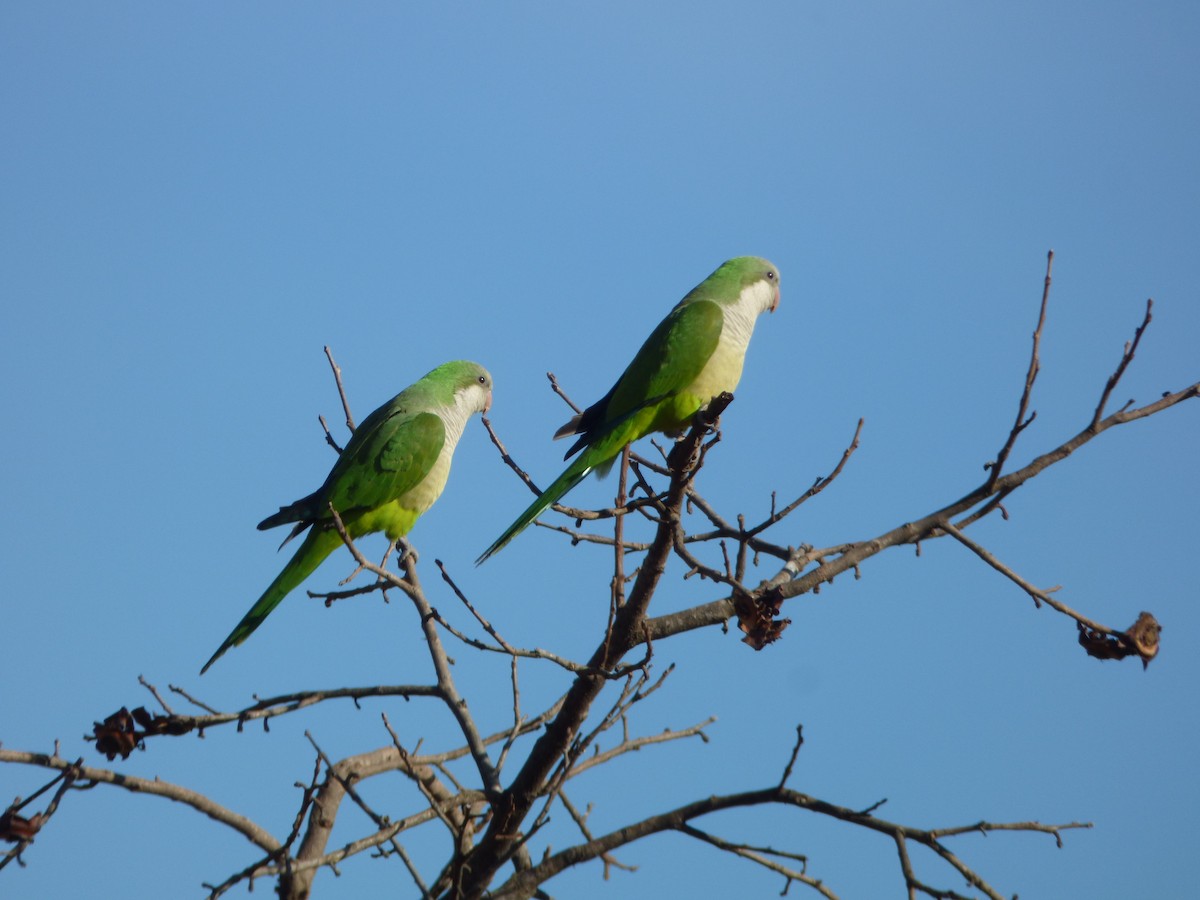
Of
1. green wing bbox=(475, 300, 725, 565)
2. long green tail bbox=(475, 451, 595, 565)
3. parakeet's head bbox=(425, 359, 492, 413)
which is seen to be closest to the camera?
long green tail bbox=(475, 451, 595, 565)

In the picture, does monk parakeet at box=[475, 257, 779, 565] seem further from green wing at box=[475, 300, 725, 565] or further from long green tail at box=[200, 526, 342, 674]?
long green tail at box=[200, 526, 342, 674]

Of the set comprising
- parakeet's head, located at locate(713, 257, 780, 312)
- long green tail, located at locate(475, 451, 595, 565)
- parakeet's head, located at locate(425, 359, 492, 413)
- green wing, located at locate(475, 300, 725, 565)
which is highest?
parakeet's head, located at locate(425, 359, 492, 413)

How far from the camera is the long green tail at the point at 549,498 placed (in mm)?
4031

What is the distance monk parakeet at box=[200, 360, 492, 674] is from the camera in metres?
5.46

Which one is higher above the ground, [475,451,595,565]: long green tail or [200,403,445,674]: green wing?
[200,403,445,674]: green wing

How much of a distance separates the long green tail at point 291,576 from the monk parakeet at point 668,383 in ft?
4.97

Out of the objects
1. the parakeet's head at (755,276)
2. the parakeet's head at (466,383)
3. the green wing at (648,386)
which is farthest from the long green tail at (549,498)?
the parakeet's head at (466,383)

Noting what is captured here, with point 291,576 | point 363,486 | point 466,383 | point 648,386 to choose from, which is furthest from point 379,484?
point 648,386

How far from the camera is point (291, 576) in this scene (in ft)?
17.7

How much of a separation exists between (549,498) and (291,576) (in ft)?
6.16

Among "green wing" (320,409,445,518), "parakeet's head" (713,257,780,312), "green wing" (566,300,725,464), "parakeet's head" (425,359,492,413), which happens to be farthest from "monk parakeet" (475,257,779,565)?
"parakeet's head" (425,359,492,413)

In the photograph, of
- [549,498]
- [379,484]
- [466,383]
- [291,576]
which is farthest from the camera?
[466,383]

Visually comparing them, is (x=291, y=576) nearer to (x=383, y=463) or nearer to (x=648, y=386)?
(x=383, y=463)

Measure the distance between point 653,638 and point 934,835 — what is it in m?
1.02
